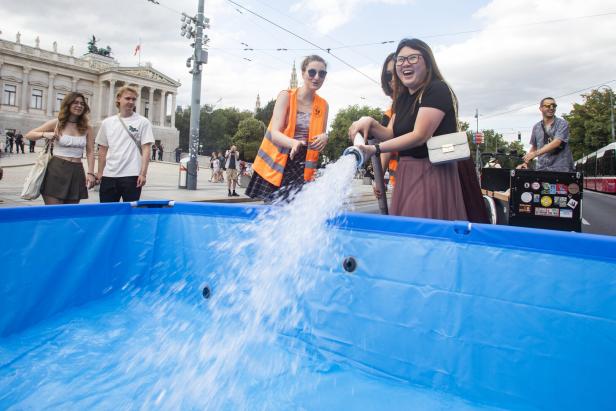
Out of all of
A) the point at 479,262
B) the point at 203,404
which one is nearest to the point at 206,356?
the point at 203,404

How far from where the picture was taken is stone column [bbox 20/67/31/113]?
58.8 metres

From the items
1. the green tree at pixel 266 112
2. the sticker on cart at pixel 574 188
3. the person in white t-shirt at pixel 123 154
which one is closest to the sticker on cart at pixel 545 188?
the sticker on cart at pixel 574 188

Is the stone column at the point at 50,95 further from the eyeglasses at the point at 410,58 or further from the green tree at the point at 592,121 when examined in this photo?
the eyeglasses at the point at 410,58

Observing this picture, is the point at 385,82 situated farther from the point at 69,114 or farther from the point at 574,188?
the point at 69,114

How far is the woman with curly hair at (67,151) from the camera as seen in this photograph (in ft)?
14.1

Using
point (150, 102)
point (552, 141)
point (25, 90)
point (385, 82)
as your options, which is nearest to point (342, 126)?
point (150, 102)

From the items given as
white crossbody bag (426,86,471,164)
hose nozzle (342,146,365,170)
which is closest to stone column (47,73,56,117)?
hose nozzle (342,146,365,170)

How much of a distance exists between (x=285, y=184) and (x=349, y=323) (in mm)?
1415

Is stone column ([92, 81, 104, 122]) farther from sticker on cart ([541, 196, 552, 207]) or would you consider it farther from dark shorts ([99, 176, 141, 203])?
sticker on cart ([541, 196, 552, 207])

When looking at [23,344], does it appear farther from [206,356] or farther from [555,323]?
[555,323]

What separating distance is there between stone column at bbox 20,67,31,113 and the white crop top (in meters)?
66.1

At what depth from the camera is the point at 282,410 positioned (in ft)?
6.28

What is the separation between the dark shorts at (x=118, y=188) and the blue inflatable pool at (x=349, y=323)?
175 cm

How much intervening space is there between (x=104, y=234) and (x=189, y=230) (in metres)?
0.57
